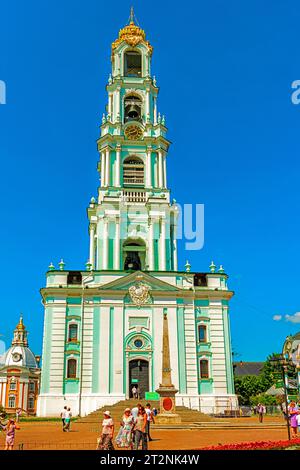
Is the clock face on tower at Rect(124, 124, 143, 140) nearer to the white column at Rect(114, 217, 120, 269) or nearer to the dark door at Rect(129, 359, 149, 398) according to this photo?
the white column at Rect(114, 217, 120, 269)

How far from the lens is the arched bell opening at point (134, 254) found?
5238 cm

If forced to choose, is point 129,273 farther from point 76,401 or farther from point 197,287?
point 76,401

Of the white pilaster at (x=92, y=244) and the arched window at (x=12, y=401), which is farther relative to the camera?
the arched window at (x=12, y=401)

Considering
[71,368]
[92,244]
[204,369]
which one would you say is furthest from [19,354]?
[204,369]

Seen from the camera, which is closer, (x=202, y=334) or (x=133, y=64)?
(x=202, y=334)

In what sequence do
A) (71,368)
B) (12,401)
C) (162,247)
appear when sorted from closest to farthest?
(71,368)
(162,247)
(12,401)

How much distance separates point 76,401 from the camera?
145 ft

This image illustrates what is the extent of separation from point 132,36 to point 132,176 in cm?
1800

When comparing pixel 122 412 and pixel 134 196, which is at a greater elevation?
pixel 134 196

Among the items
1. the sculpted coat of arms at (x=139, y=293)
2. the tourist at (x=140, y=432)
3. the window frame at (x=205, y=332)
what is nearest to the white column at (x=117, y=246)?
the sculpted coat of arms at (x=139, y=293)

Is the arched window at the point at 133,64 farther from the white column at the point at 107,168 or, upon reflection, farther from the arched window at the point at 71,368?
the arched window at the point at 71,368

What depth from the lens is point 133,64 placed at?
200 ft

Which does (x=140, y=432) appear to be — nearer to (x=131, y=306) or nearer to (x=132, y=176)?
(x=131, y=306)

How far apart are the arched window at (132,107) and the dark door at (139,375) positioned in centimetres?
2738
